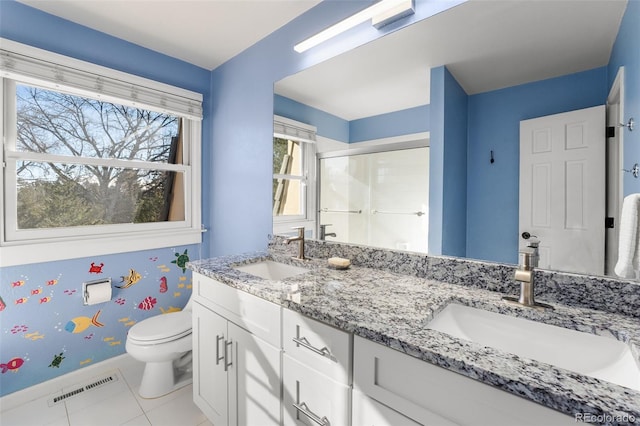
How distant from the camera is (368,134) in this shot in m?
1.52

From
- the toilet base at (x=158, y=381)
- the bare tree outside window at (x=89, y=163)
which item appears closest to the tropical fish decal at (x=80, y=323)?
the toilet base at (x=158, y=381)

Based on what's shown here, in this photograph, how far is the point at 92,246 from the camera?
6.54ft

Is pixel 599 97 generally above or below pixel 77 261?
above

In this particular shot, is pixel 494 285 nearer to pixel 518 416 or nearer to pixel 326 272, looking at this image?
pixel 518 416

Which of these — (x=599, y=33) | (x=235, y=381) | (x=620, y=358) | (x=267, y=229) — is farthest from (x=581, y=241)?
(x=267, y=229)

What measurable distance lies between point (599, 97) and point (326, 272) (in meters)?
1.21

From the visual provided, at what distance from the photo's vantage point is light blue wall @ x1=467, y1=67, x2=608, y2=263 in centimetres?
103

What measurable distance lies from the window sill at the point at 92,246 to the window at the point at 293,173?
3.13 feet

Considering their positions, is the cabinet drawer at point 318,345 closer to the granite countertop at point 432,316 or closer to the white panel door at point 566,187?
the granite countertop at point 432,316

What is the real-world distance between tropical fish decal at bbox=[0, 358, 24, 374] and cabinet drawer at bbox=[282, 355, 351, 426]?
1.81 meters

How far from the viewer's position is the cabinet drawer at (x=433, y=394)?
1.95 feet

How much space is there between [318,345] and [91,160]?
2086mm

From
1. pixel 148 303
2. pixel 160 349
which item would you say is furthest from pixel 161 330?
pixel 148 303

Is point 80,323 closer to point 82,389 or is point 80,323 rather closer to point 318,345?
point 82,389
